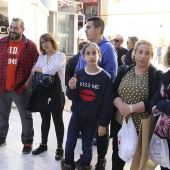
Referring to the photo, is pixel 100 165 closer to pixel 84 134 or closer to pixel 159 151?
pixel 84 134

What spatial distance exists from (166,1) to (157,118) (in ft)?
70.2

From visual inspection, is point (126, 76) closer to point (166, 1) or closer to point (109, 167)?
point (109, 167)

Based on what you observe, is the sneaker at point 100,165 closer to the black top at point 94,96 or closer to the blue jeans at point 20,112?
the black top at point 94,96

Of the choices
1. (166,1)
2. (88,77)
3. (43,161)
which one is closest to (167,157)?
(88,77)

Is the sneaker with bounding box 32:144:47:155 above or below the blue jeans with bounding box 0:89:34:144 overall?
below

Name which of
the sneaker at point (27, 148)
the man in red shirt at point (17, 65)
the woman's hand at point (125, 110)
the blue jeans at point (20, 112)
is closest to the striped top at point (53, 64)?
the man in red shirt at point (17, 65)

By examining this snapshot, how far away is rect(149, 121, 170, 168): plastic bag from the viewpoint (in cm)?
216

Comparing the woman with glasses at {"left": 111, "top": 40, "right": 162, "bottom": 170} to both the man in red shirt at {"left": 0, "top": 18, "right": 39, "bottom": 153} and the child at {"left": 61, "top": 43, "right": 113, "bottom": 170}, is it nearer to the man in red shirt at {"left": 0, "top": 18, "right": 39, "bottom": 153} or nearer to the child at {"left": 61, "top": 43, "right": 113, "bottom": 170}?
the child at {"left": 61, "top": 43, "right": 113, "bottom": 170}

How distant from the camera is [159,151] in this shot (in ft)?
7.20

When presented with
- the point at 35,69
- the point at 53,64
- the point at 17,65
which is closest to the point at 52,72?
the point at 53,64

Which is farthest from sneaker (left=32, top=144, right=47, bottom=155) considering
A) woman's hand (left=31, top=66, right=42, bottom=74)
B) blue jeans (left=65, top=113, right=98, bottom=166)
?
woman's hand (left=31, top=66, right=42, bottom=74)

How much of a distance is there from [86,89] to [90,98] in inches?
4.1

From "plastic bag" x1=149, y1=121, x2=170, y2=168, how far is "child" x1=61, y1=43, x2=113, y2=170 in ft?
1.87

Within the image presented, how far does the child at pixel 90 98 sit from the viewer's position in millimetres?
2695
